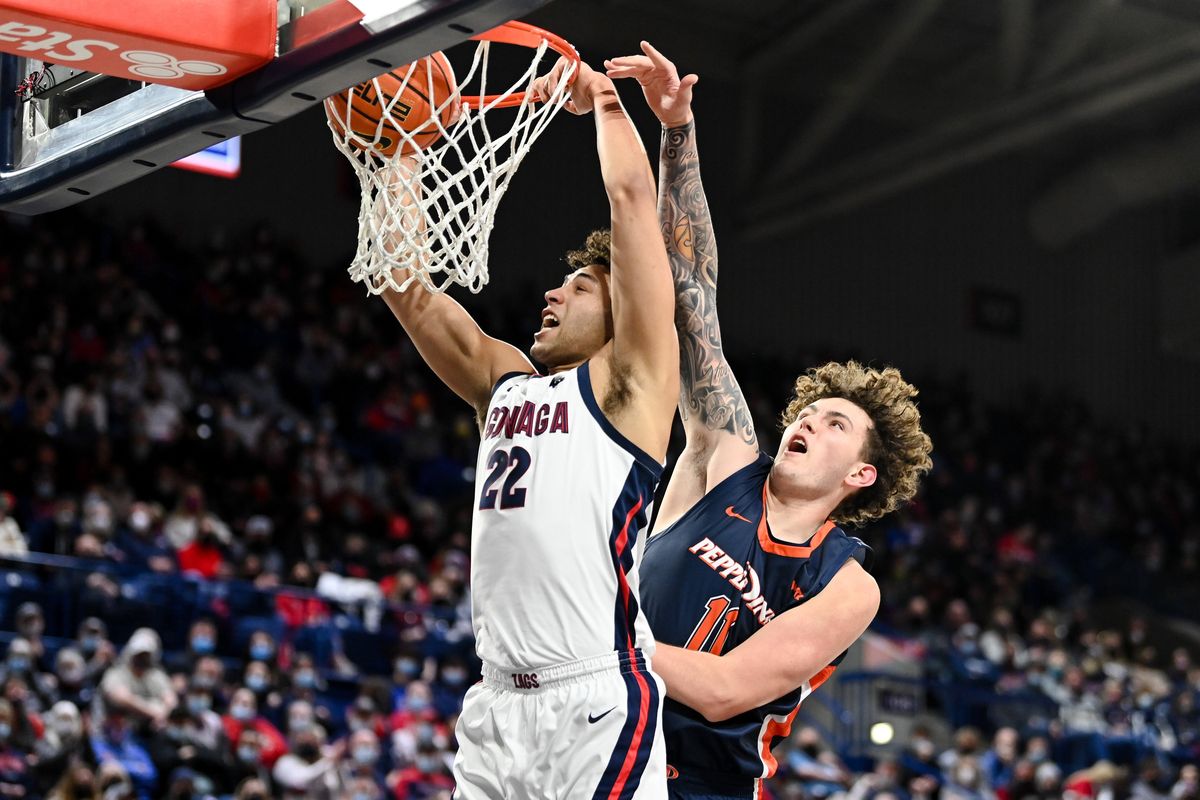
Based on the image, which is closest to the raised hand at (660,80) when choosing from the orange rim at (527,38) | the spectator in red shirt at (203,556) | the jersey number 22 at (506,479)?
the orange rim at (527,38)

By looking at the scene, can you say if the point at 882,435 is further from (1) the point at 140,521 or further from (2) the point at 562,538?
(1) the point at 140,521

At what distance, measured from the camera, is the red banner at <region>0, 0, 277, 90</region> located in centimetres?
301

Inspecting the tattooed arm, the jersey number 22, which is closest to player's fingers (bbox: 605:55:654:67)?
the tattooed arm

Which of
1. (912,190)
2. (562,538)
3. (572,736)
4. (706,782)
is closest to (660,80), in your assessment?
(562,538)

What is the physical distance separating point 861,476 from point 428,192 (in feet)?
4.49

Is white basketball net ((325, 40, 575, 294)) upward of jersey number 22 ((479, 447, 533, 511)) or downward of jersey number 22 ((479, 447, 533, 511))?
upward

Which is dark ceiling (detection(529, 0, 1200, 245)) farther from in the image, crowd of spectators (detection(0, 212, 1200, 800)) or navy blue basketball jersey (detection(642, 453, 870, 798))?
navy blue basketball jersey (detection(642, 453, 870, 798))

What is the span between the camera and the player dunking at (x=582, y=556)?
3057 mm

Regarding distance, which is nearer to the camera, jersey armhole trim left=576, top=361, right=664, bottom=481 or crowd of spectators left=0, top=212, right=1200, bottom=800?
jersey armhole trim left=576, top=361, right=664, bottom=481

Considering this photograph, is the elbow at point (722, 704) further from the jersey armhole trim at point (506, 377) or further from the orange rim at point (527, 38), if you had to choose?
the orange rim at point (527, 38)

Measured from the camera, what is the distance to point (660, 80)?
346 cm

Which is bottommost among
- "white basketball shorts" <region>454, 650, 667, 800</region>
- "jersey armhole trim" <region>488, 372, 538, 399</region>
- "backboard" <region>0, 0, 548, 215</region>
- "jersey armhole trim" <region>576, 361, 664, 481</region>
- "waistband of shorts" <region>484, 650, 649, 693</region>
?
"white basketball shorts" <region>454, 650, 667, 800</region>

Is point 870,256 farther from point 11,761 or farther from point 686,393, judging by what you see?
point 686,393

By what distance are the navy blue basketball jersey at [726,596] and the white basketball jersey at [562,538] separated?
0.44 metres
